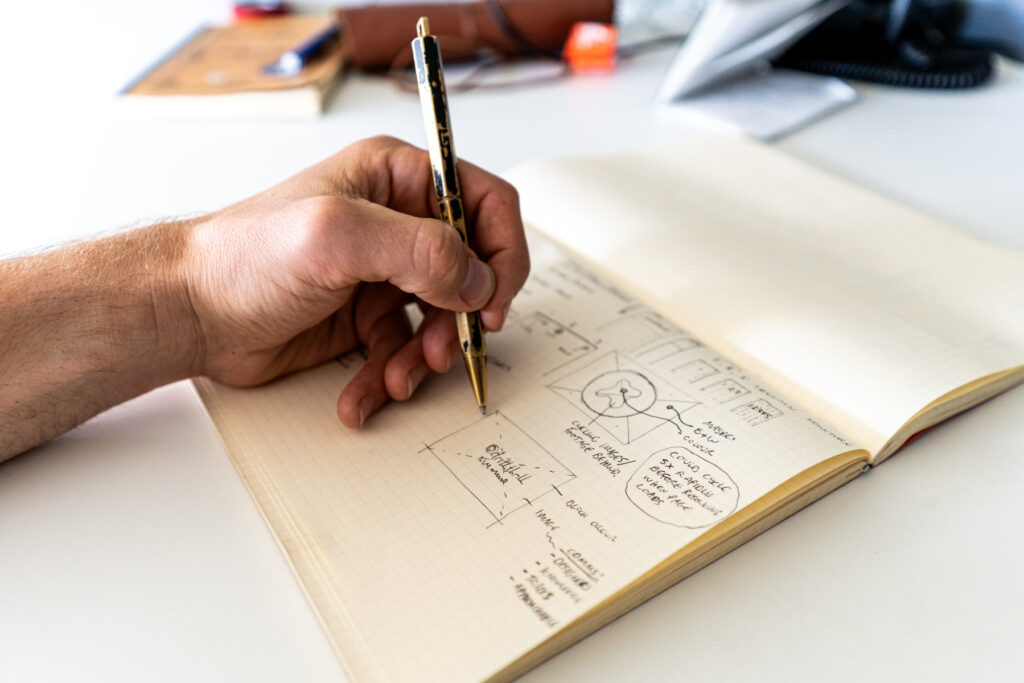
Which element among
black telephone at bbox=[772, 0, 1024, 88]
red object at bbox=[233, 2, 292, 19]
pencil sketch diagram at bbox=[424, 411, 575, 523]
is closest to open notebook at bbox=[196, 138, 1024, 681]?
pencil sketch diagram at bbox=[424, 411, 575, 523]

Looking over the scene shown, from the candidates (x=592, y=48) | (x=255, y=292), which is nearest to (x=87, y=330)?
(x=255, y=292)

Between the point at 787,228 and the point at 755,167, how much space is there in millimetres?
165

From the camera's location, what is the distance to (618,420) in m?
0.61

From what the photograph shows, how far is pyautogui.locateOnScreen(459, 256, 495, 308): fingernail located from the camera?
2.09 ft

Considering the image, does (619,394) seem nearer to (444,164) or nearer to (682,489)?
(682,489)

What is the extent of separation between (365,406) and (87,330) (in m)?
0.24

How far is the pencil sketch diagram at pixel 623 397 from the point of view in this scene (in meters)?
0.61

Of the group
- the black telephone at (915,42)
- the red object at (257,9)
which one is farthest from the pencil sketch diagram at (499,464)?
the red object at (257,9)

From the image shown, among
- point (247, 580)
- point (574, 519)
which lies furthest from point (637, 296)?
point (247, 580)

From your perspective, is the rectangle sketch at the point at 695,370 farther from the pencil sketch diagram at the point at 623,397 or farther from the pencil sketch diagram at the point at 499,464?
the pencil sketch diagram at the point at 499,464

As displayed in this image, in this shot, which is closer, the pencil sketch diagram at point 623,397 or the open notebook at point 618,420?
the open notebook at point 618,420

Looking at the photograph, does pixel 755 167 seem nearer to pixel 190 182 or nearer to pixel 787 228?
pixel 787 228

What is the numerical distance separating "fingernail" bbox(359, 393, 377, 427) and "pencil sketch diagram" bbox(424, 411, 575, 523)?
7 cm

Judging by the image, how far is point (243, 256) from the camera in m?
0.63
